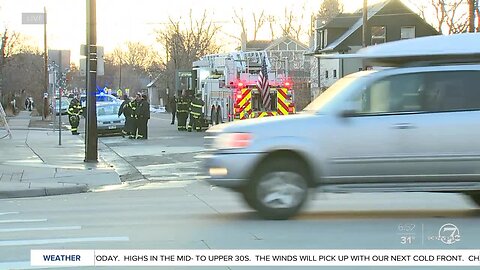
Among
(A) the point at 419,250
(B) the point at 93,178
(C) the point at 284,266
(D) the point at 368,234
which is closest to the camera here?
(C) the point at 284,266

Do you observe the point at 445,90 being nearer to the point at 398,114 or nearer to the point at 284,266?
the point at 398,114

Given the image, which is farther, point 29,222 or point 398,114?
point 29,222

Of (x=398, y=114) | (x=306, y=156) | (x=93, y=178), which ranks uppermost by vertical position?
(x=398, y=114)

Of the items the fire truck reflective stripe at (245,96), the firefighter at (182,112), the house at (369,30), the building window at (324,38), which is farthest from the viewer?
the building window at (324,38)

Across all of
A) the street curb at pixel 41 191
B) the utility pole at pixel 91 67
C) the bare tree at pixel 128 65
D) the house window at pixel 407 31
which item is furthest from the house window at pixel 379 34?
the bare tree at pixel 128 65

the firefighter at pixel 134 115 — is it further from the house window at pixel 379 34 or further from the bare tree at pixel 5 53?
the house window at pixel 379 34

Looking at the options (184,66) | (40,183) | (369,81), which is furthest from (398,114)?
(184,66)

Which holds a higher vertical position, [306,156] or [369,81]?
[369,81]

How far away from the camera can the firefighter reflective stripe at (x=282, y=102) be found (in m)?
27.5

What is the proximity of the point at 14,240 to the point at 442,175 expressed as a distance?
17.1 ft

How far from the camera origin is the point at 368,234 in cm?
792

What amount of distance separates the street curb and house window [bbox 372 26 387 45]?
1861 inches

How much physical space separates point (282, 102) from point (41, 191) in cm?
1536

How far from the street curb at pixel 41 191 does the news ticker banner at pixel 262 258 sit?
263 inches
